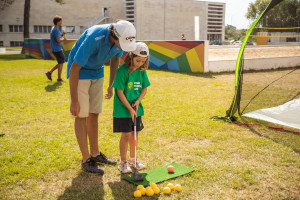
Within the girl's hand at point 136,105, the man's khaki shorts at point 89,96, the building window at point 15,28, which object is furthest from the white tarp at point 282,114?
the building window at point 15,28

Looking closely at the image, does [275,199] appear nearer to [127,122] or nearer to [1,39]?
[127,122]

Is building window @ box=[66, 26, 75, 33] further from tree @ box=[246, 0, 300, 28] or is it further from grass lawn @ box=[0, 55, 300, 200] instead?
tree @ box=[246, 0, 300, 28]

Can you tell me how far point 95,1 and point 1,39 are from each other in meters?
17.2

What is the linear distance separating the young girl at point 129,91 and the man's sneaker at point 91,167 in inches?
9.7

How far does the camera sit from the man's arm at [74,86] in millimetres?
2918

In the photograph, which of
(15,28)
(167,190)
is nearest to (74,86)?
(167,190)

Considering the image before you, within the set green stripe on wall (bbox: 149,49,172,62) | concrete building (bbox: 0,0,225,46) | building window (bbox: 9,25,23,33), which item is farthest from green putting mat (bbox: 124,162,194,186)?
building window (bbox: 9,25,23,33)

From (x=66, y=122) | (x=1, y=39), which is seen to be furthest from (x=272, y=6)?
(x=1, y=39)

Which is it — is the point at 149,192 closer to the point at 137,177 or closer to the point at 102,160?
the point at 137,177

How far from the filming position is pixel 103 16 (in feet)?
168

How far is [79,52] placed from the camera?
9.34ft

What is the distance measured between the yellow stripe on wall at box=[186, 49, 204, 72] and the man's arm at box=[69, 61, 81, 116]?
903 cm

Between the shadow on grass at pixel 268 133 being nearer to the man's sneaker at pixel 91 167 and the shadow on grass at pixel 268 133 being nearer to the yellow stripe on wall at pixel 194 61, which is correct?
the man's sneaker at pixel 91 167

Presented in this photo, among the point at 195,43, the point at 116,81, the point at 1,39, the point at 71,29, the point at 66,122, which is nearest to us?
the point at 116,81
